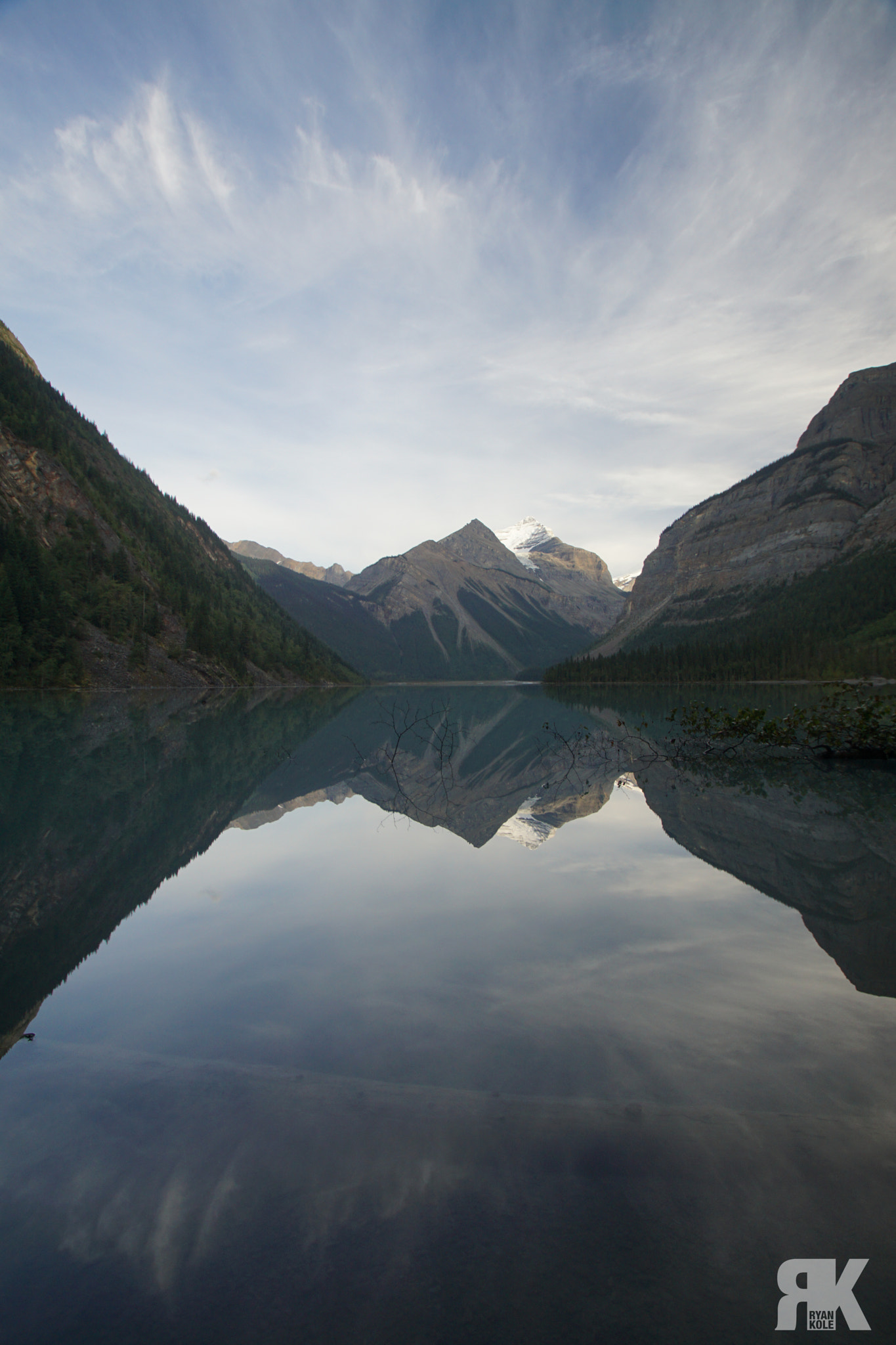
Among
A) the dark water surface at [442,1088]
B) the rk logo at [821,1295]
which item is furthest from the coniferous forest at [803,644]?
the rk logo at [821,1295]

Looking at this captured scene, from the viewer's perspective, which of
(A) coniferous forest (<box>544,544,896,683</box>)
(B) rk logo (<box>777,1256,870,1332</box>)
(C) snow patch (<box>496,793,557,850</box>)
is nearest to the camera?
(B) rk logo (<box>777,1256,870,1332</box>)

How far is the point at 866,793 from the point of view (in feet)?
54.7

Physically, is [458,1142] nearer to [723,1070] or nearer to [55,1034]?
[723,1070]

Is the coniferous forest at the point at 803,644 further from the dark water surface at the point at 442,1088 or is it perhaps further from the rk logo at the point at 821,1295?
the rk logo at the point at 821,1295

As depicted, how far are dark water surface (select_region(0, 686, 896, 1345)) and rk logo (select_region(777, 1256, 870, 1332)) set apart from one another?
0.05m

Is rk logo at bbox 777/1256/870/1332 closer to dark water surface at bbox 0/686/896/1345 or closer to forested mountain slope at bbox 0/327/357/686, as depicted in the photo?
dark water surface at bbox 0/686/896/1345

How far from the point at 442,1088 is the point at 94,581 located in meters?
103

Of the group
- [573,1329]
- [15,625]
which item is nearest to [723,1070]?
[573,1329]

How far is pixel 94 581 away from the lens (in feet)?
303

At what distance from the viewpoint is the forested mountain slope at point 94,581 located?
7844 centimetres

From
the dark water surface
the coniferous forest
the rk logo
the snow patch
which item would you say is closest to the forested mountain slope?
the snow patch

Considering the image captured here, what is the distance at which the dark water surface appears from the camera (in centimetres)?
304

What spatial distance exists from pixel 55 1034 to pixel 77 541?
106m

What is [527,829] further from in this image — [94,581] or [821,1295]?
[94,581]
